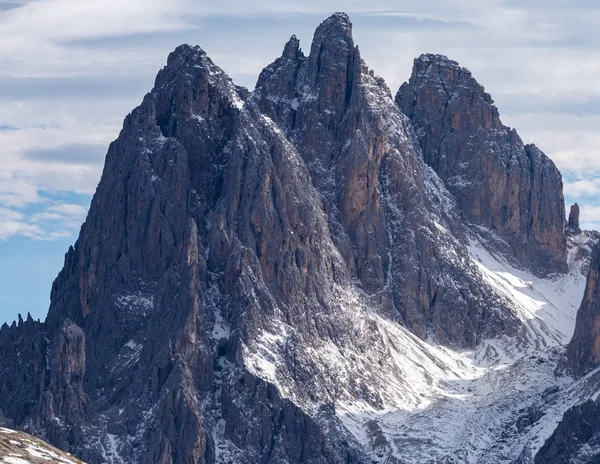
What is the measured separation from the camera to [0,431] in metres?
200

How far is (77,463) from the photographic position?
650 feet

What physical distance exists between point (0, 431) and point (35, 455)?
8.92 m

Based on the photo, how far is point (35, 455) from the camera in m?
192

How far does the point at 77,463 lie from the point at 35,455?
271 inches

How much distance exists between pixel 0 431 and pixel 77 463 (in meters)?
7.99
